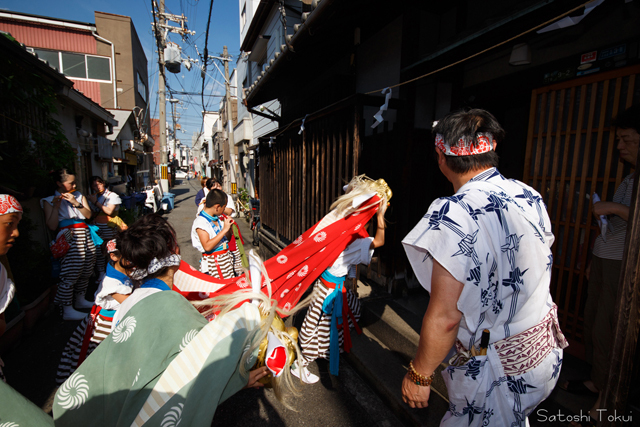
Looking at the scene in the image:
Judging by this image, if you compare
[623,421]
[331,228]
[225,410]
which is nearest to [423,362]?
[623,421]

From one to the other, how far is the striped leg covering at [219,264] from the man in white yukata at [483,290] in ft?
10.3

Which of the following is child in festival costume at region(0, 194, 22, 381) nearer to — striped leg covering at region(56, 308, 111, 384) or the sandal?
striped leg covering at region(56, 308, 111, 384)

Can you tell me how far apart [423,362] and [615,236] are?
1.83m

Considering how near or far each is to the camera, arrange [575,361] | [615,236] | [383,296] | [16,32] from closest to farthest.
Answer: [615,236] < [575,361] < [383,296] < [16,32]

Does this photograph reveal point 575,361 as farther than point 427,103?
No

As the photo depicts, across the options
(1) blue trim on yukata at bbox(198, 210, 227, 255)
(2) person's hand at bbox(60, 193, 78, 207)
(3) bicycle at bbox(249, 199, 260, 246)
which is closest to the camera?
(1) blue trim on yukata at bbox(198, 210, 227, 255)

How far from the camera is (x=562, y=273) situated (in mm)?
2732

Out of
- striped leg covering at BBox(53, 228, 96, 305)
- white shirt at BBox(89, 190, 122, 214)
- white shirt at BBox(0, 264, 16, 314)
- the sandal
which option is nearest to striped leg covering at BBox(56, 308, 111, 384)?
white shirt at BBox(0, 264, 16, 314)

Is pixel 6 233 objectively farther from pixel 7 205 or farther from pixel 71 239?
pixel 71 239

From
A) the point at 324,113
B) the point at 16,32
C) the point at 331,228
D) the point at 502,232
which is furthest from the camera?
the point at 16,32

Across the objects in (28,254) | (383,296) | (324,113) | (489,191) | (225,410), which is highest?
(324,113)

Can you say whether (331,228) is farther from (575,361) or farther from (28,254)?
(28,254)

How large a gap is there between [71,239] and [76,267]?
439 mm

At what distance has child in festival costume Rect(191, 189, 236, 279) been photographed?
12.5ft
